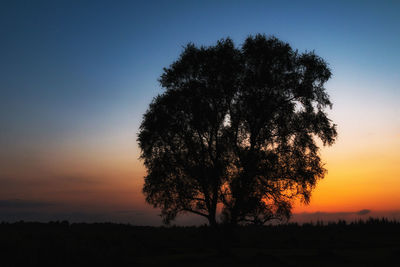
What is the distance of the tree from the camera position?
28266 millimetres

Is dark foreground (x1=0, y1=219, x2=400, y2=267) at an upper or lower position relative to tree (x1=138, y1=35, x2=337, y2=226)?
lower

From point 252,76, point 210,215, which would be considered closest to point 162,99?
point 252,76

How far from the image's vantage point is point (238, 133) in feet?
96.3

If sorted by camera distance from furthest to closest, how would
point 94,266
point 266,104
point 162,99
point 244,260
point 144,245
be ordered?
1. point 144,245
2. point 162,99
3. point 266,104
4. point 244,260
5. point 94,266

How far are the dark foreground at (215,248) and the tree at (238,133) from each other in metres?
3.47

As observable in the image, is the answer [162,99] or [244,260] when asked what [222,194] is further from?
[162,99]

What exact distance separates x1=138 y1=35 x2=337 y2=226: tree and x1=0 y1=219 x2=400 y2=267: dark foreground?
3.47 metres

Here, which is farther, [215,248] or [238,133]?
[215,248]

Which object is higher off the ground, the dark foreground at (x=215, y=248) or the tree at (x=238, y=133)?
the tree at (x=238, y=133)

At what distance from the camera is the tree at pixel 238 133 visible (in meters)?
28.3

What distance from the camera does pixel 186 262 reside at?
88.7 ft

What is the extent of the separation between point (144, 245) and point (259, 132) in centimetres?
1907

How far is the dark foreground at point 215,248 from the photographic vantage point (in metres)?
25.7

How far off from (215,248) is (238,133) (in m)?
15.6
